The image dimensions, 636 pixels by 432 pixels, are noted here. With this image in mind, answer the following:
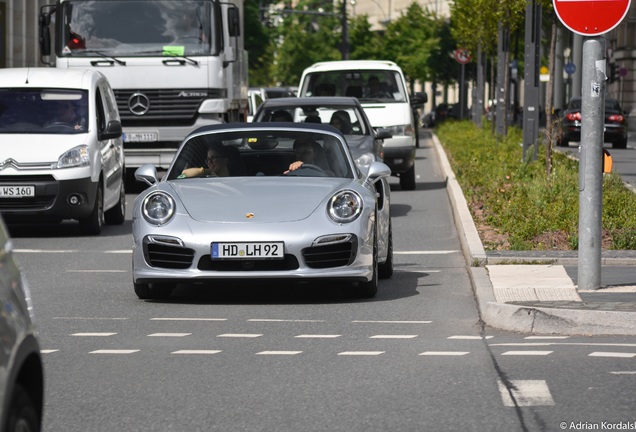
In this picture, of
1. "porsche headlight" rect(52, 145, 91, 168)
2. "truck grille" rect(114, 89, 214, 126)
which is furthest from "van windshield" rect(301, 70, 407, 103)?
"porsche headlight" rect(52, 145, 91, 168)

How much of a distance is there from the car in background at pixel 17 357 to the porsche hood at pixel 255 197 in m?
6.02

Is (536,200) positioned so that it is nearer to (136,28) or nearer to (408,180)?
(136,28)

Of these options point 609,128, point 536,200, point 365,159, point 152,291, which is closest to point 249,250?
point 152,291

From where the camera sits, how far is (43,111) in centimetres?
1733

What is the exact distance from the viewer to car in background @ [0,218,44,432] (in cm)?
425

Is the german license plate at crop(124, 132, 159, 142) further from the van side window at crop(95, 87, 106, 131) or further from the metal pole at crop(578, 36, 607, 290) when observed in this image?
the metal pole at crop(578, 36, 607, 290)

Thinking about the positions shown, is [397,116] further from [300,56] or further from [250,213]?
[300,56]

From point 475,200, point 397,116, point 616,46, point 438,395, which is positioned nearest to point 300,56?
point 616,46

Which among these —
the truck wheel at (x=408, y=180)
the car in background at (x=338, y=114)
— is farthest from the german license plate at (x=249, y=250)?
the truck wheel at (x=408, y=180)

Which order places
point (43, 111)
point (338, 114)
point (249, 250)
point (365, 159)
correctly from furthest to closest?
point (338, 114) → point (365, 159) → point (43, 111) → point (249, 250)

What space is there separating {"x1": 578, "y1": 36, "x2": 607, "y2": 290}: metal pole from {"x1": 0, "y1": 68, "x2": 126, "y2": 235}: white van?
7.30 metres

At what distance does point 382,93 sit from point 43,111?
9.91 meters

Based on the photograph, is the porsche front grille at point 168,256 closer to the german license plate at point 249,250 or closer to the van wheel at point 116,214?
the german license plate at point 249,250

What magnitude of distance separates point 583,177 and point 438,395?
12.6 feet
